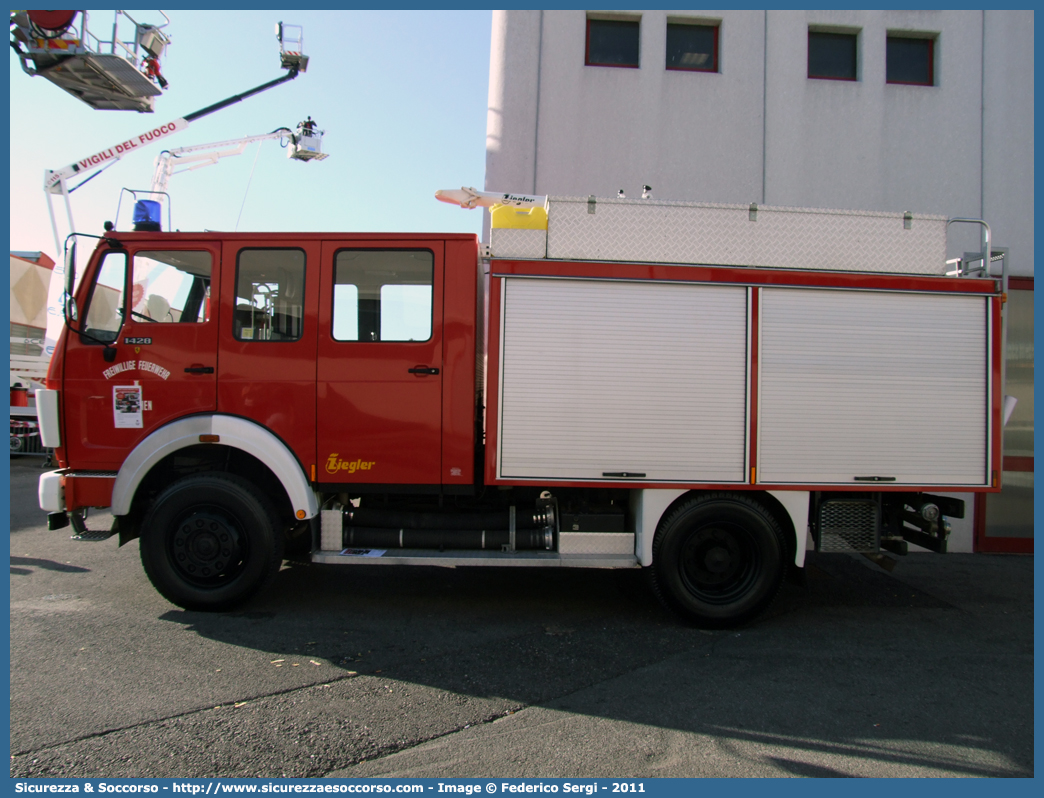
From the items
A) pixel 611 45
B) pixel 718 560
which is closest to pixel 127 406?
pixel 718 560

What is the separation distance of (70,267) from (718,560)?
17.1ft

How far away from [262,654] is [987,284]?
5.63m

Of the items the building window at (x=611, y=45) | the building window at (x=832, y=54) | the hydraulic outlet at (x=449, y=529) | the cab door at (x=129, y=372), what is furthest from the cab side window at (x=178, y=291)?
the building window at (x=832, y=54)

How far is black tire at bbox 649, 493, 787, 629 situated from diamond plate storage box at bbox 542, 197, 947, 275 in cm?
180

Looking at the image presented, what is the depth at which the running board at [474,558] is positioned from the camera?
4.65 m

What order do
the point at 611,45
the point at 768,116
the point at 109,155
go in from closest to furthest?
the point at 768,116
the point at 611,45
the point at 109,155

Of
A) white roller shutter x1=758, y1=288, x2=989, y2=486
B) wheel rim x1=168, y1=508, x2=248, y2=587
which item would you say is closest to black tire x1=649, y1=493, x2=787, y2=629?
white roller shutter x1=758, y1=288, x2=989, y2=486

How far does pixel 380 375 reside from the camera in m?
4.71

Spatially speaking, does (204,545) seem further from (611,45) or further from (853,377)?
(611,45)

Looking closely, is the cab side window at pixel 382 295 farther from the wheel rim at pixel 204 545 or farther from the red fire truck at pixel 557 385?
the wheel rim at pixel 204 545

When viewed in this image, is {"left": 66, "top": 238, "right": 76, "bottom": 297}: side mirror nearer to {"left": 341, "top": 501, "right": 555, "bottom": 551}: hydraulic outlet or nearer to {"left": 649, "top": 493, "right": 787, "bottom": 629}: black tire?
{"left": 341, "top": 501, "right": 555, "bottom": 551}: hydraulic outlet

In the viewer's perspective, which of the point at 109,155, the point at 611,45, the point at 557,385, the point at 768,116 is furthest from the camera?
the point at 109,155

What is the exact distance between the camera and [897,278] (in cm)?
463

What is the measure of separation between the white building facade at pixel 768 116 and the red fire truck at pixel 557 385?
12.2 feet
